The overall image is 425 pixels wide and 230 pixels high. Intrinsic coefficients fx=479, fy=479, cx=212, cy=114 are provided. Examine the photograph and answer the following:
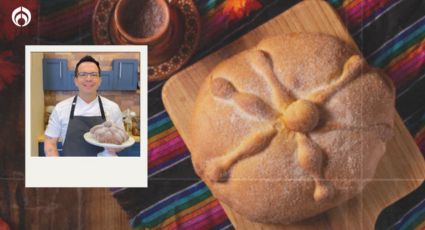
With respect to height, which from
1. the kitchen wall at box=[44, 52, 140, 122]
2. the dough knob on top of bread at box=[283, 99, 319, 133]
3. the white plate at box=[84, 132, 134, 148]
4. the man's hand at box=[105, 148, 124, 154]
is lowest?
the man's hand at box=[105, 148, 124, 154]

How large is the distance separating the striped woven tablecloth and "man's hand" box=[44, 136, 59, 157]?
4.7 inches

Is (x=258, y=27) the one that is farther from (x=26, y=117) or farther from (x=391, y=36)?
(x=26, y=117)

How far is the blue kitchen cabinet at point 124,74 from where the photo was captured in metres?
0.79

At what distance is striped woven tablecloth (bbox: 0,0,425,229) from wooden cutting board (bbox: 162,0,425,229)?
1 cm

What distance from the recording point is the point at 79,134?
798 millimetres

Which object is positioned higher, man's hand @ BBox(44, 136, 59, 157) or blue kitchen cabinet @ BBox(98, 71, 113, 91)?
blue kitchen cabinet @ BBox(98, 71, 113, 91)

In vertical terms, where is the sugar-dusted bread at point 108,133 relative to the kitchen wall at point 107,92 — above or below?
below

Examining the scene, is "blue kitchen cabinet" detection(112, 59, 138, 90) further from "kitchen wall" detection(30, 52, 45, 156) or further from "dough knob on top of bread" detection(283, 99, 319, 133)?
"dough knob on top of bread" detection(283, 99, 319, 133)

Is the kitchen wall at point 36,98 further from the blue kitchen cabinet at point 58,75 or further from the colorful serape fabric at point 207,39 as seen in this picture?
the colorful serape fabric at point 207,39

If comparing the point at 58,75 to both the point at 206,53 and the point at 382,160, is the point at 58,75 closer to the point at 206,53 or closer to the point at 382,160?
the point at 206,53

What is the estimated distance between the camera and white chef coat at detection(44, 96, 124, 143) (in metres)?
0.80

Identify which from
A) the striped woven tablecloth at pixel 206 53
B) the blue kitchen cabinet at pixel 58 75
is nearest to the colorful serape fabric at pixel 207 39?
the striped woven tablecloth at pixel 206 53

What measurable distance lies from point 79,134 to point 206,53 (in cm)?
25

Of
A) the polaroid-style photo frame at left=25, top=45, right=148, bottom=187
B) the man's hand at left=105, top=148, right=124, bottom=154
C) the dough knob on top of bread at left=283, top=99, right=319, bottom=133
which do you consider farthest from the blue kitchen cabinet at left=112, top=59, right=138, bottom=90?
the dough knob on top of bread at left=283, top=99, right=319, bottom=133
